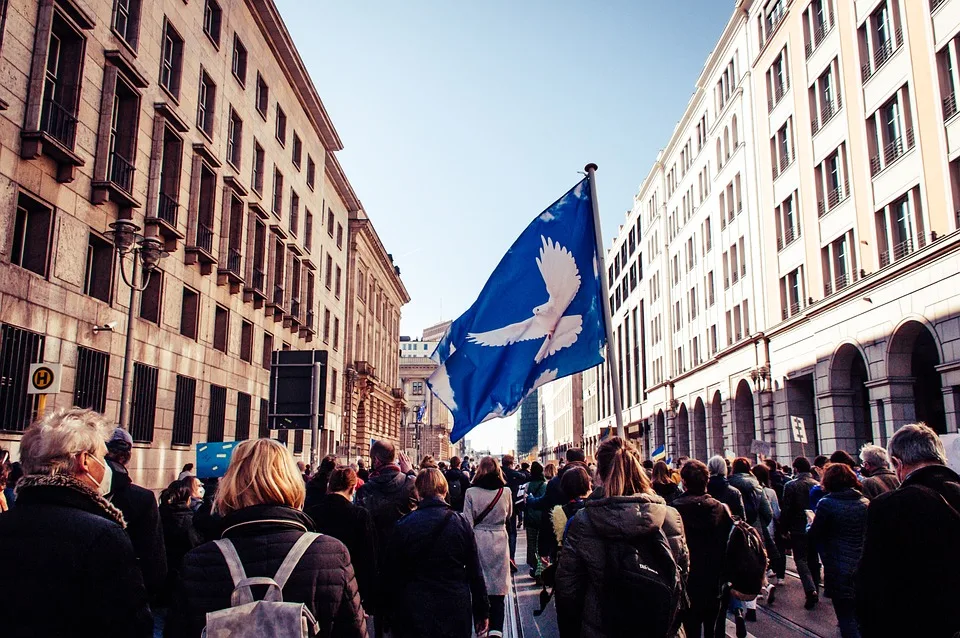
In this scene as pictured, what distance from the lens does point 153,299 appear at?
20094mm

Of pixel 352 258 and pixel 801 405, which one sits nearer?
pixel 801 405

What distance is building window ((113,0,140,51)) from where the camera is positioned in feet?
61.1

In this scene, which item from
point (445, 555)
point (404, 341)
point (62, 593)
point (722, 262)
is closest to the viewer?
point (62, 593)

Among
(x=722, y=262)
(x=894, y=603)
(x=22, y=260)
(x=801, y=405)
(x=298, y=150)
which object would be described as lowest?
(x=894, y=603)

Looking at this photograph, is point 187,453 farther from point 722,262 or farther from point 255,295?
point 722,262

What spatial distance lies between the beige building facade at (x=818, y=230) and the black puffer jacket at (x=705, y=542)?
16715mm

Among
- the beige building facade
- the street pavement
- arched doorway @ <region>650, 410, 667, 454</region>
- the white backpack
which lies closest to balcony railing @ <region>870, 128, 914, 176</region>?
the beige building facade

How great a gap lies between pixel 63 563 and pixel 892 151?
2544 centimetres

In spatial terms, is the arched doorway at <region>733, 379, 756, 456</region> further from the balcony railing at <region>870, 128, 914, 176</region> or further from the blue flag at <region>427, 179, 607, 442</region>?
the blue flag at <region>427, 179, 607, 442</region>

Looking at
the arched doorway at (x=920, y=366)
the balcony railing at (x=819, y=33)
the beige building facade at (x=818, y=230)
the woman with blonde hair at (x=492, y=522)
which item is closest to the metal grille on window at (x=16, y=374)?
the woman with blonde hair at (x=492, y=522)

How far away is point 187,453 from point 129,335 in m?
7.35

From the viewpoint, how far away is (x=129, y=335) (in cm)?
1534

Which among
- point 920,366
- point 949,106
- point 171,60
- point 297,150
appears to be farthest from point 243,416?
point 920,366

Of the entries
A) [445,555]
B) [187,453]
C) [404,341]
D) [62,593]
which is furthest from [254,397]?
[404,341]
